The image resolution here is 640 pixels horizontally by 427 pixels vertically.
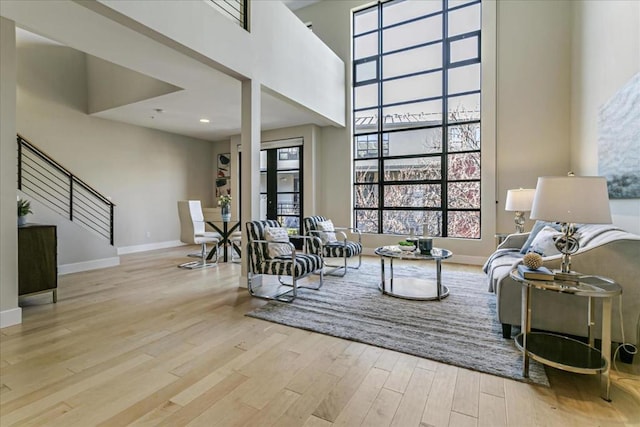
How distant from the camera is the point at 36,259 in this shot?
3195mm

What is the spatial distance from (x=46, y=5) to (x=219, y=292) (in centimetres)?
319

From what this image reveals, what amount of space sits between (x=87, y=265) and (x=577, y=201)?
20.4 ft

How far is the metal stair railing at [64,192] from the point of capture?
5301mm

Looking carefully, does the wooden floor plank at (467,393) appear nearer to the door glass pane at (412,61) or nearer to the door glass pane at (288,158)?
the door glass pane at (412,61)

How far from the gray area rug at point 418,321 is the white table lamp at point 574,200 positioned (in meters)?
0.77

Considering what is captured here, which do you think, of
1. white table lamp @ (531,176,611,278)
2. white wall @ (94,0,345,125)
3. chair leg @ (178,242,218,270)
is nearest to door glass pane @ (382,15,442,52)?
white wall @ (94,0,345,125)

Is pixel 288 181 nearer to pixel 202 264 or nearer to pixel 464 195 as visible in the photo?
pixel 202 264

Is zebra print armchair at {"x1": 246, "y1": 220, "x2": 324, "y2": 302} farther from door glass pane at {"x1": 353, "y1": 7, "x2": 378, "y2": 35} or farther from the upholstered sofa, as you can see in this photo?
door glass pane at {"x1": 353, "y1": 7, "x2": 378, "y2": 35}

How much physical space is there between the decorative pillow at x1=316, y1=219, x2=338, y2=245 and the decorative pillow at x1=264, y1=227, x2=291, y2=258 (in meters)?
0.89

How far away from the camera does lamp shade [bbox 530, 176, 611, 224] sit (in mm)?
1772

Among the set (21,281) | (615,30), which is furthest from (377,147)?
(21,281)

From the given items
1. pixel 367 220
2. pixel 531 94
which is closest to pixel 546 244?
pixel 531 94

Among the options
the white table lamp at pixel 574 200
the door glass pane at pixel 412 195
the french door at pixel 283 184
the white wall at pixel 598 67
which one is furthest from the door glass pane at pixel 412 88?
the white table lamp at pixel 574 200

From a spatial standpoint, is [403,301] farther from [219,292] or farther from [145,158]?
[145,158]
